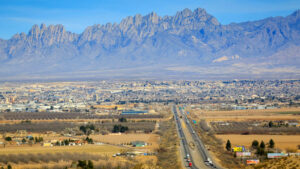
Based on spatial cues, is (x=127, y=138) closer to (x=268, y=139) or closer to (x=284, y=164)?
(x=268, y=139)

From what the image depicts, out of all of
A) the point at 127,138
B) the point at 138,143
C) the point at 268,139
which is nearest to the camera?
the point at 138,143

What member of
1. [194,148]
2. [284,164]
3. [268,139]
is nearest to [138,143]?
[194,148]

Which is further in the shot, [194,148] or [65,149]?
[65,149]

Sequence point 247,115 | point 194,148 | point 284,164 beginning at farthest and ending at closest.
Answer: point 247,115 → point 194,148 → point 284,164

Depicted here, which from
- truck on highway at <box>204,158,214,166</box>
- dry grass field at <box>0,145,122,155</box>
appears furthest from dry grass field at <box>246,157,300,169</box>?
dry grass field at <box>0,145,122,155</box>

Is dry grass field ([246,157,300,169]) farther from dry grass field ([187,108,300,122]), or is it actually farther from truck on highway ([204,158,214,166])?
dry grass field ([187,108,300,122])

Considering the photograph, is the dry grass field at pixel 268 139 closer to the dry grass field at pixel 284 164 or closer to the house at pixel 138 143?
the house at pixel 138 143

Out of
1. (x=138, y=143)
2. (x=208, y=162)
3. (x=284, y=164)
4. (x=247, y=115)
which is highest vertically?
(x=284, y=164)
